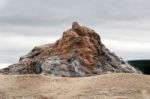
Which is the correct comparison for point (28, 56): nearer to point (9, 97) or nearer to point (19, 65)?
point (19, 65)

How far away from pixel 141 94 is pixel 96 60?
11622 mm

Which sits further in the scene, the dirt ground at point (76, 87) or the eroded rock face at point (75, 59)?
the eroded rock face at point (75, 59)

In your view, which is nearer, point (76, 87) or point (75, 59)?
point (76, 87)

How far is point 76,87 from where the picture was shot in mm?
25109

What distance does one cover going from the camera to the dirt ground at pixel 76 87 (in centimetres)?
2381

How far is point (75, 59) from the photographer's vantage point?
113 feet

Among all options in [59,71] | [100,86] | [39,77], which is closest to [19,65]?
[59,71]

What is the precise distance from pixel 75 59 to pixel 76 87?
9.30 meters

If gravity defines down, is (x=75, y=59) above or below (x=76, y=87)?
above

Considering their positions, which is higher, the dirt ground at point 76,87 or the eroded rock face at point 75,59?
the eroded rock face at point 75,59

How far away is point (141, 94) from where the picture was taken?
23672mm

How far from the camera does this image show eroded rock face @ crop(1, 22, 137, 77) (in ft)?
111

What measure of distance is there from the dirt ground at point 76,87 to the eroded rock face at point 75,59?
6.60m

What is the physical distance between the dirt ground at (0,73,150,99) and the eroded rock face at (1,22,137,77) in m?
6.60
